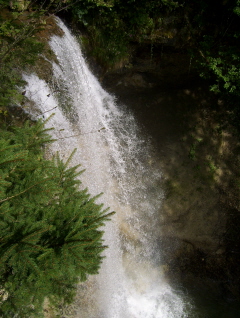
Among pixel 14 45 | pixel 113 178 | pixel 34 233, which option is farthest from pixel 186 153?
pixel 34 233

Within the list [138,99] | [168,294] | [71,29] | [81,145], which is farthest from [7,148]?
[168,294]

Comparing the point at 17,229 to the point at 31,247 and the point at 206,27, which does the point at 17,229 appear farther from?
the point at 206,27

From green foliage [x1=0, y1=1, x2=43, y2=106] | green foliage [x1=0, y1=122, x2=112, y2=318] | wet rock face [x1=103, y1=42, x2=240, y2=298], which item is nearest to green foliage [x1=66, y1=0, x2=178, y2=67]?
wet rock face [x1=103, y1=42, x2=240, y2=298]

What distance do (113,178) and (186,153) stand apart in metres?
2.57

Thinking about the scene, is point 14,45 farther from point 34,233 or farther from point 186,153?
point 186,153

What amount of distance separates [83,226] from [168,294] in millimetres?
5349

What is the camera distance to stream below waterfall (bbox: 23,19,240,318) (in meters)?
5.55

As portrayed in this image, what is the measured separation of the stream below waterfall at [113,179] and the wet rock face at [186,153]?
1.41 ft

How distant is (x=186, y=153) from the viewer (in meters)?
7.33

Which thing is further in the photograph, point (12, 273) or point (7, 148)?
point (12, 273)

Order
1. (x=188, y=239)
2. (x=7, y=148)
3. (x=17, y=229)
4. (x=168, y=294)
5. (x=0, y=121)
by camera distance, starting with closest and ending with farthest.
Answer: (x=7, y=148)
(x=17, y=229)
(x=0, y=121)
(x=168, y=294)
(x=188, y=239)

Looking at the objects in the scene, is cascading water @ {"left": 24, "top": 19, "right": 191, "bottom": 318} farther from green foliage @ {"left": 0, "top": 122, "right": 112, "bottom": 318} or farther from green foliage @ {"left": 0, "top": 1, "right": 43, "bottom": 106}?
green foliage @ {"left": 0, "top": 122, "right": 112, "bottom": 318}

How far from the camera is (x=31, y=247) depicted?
2.25 m

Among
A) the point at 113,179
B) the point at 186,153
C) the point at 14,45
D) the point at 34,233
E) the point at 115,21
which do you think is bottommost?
the point at 186,153
